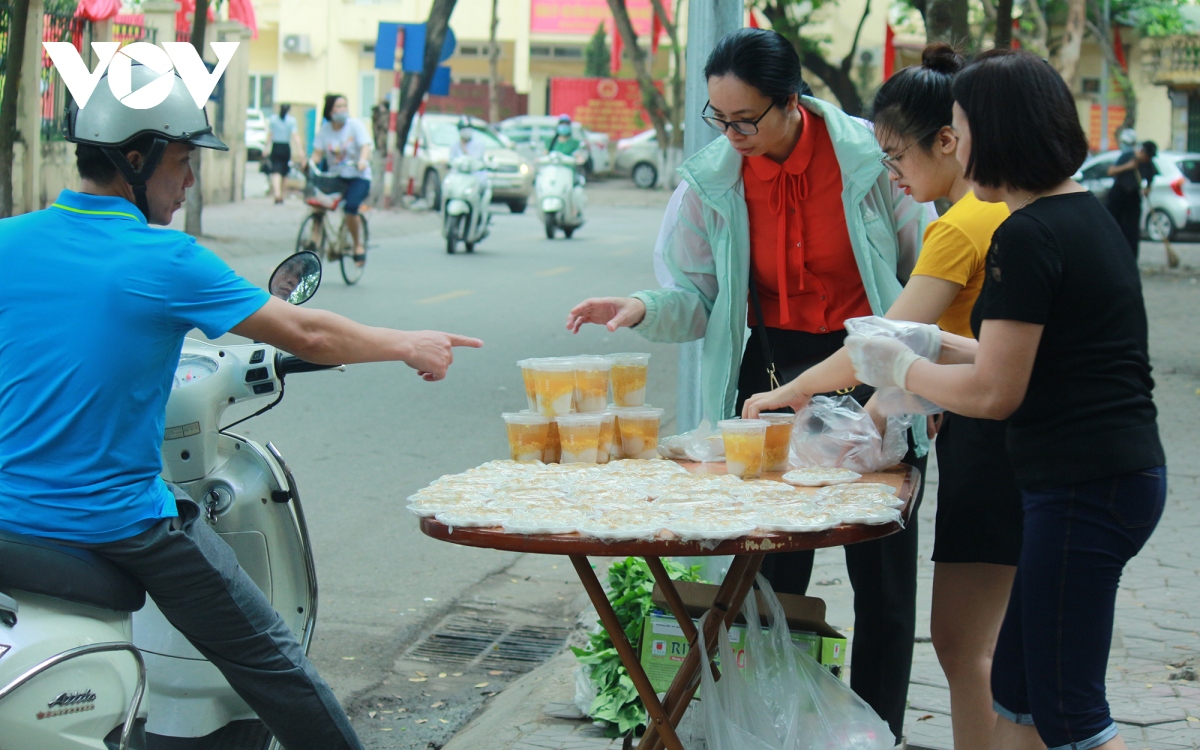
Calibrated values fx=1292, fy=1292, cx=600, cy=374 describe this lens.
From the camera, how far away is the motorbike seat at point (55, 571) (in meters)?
2.36

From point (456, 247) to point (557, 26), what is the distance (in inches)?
1224

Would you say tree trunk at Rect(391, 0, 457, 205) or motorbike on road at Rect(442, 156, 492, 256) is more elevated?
tree trunk at Rect(391, 0, 457, 205)

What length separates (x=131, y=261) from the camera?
2.36 m

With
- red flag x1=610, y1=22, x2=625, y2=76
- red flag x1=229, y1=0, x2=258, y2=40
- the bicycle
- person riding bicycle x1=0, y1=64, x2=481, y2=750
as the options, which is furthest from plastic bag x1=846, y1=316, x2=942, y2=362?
red flag x1=610, y1=22, x2=625, y2=76

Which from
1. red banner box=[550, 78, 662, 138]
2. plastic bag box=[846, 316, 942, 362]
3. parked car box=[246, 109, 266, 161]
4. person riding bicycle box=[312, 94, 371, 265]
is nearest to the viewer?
plastic bag box=[846, 316, 942, 362]

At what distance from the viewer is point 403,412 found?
26.9 feet

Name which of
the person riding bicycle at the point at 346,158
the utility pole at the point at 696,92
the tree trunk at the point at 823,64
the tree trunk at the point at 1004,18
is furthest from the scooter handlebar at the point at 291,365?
the tree trunk at the point at 823,64

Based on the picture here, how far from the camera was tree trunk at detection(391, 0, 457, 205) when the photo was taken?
882 inches

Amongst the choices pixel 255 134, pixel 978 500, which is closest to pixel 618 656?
pixel 978 500

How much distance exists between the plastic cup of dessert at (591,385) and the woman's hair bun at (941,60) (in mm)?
1023

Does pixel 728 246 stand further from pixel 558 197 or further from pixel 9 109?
pixel 558 197

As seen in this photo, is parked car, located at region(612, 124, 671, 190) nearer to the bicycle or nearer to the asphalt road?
the asphalt road

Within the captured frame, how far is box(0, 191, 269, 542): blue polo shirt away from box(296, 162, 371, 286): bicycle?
11.3 meters

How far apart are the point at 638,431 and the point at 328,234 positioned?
11.2m
